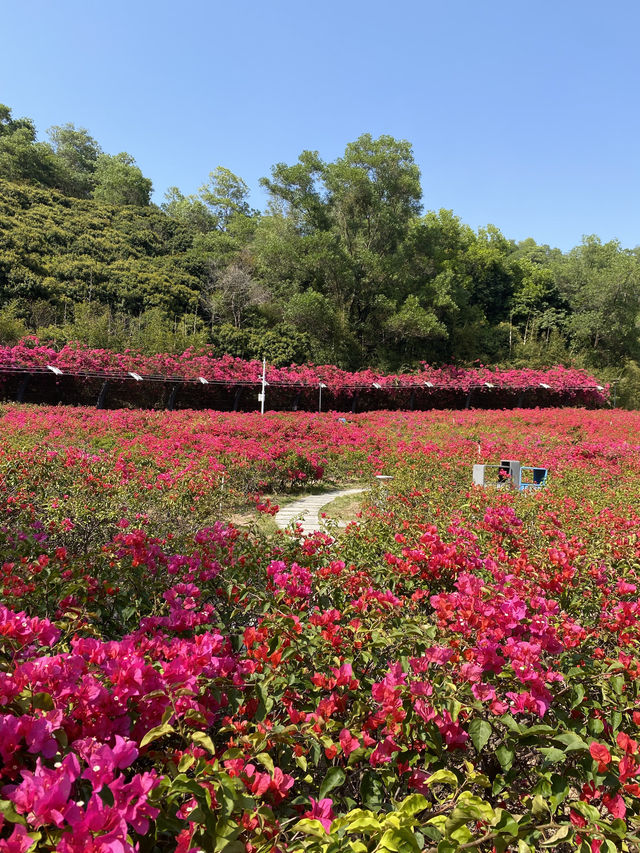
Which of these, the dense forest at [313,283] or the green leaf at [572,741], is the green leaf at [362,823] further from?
the dense forest at [313,283]

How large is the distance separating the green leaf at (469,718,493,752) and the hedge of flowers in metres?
14.3

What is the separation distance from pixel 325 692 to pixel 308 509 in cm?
471

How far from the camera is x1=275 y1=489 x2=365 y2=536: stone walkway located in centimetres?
521

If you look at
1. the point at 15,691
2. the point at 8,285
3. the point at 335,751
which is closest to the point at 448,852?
the point at 335,751

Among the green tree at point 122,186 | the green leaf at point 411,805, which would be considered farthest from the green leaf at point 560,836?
the green tree at point 122,186

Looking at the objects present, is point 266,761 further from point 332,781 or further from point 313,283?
point 313,283

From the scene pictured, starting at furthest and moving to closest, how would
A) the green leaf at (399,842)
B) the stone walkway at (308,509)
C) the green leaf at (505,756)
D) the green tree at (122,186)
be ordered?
the green tree at (122,186)
the stone walkway at (308,509)
the green leaf at (505,756)
the green leaf at (399,842)

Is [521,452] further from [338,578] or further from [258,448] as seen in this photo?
[338,578]

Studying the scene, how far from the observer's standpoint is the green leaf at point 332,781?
1.01m

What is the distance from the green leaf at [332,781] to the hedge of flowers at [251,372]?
14.2 m

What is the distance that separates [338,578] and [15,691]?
131 cm

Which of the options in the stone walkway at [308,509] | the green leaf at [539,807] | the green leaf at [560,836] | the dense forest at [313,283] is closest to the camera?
the green leaf at [560,836]

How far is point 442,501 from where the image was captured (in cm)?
419

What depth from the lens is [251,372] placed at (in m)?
16.4
